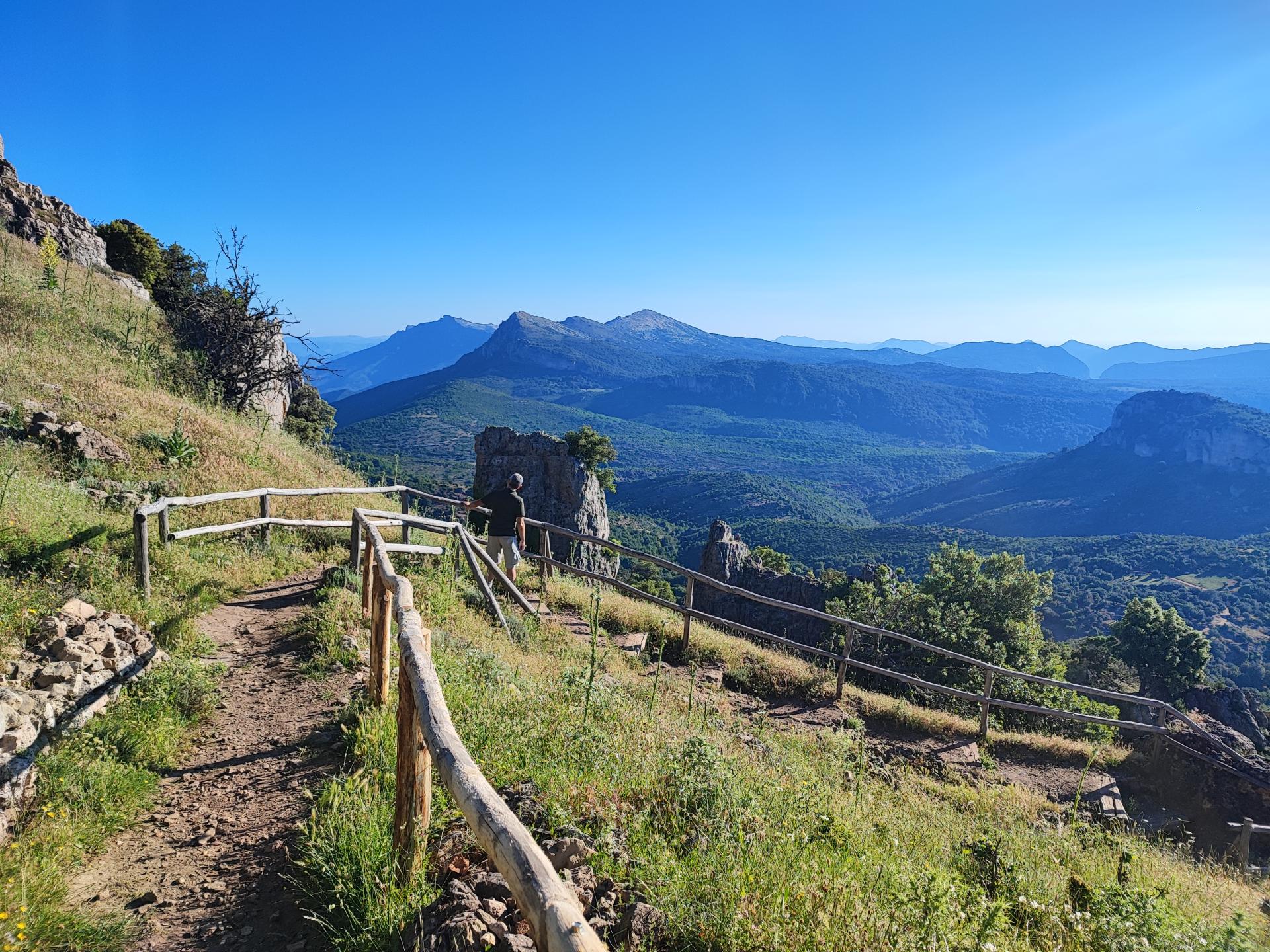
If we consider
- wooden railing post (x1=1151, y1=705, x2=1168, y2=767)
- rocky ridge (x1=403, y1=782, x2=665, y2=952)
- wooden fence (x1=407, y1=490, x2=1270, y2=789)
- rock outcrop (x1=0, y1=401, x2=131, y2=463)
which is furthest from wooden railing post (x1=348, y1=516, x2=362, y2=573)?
wooden railing post (x1=1151, y1=705, x2=1168, y2=767)

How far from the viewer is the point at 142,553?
6848 mm

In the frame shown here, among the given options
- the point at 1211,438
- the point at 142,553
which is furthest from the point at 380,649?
the point at 1211,438

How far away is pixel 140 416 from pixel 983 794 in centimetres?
1456

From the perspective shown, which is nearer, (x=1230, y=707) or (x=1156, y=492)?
(x=1230, y=707)

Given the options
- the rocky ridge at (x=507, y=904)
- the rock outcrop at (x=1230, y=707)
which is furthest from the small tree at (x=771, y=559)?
the rocky ridge at (x=507, y=904)

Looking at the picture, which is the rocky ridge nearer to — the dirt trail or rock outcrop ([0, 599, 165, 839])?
the dirt trail

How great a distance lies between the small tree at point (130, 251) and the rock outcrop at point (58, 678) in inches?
979

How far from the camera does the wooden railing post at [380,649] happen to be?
4672 millimetres

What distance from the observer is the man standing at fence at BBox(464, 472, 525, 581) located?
1010 cm

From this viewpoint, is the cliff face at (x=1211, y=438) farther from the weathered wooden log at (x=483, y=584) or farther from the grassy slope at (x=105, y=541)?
the grassy slope at (x=105, y=541)

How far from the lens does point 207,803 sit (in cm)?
411

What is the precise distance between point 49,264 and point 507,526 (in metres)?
16.4

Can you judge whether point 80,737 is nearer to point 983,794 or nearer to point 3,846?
point 3,846

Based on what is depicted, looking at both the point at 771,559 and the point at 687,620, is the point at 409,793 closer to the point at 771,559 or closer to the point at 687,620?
the point at 687,620
